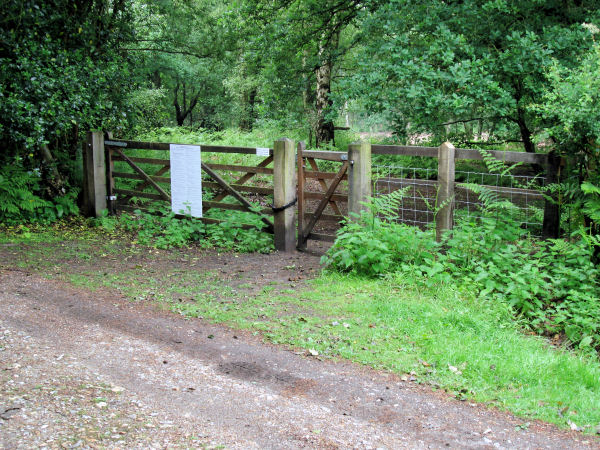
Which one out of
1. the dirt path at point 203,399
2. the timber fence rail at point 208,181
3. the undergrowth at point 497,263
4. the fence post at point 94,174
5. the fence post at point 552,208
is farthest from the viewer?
the fence post at point 94,174

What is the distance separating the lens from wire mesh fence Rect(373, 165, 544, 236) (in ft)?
23.7

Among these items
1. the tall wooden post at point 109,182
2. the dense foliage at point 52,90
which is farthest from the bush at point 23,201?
the tall wooden post at point 109,182

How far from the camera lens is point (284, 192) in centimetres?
899

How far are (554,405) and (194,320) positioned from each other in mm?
3415

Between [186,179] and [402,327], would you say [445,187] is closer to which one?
[402,327]

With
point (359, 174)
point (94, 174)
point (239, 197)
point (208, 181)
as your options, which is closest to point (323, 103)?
point (208, 181)

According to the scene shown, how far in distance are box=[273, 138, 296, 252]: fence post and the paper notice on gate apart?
156cm

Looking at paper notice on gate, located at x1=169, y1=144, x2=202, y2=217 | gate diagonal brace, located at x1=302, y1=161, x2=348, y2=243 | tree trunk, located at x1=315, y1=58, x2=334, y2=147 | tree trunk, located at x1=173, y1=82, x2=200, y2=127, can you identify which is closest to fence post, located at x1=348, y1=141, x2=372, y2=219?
gate diagonal brace, located at x1=302, y1=161, x2=348, y2=243

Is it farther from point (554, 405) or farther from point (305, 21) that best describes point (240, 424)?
point (305, 21)

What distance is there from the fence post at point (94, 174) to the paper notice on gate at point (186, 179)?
175 cm

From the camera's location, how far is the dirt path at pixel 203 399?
3.63 meters

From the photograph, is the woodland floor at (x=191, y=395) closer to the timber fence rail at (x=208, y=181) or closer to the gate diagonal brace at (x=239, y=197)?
the timber fence rail at (x=208, y=181)

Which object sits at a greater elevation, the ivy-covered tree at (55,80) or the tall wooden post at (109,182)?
the ivy-covered tree at (55,80)

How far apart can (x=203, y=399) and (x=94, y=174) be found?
7740 millimetres
